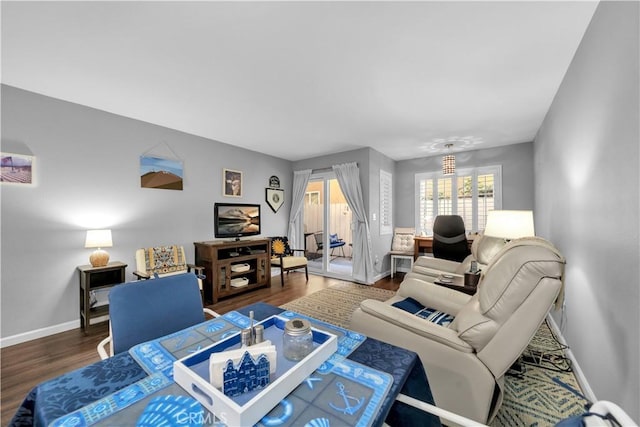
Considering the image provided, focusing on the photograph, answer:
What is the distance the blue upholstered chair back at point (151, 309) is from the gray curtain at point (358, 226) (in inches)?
135

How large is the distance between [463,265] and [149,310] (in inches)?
128

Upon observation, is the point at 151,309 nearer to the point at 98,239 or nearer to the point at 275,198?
the point at 98,239

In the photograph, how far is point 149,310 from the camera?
4.54 feet

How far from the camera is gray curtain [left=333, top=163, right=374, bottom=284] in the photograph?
15.0ft

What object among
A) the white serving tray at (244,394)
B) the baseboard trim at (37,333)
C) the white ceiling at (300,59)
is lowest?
the baseboard trim at (37,333)

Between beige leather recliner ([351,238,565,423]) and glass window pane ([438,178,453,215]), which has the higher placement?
glass window pane ([438,178,453,215])

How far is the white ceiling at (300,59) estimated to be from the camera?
1600 millimetres

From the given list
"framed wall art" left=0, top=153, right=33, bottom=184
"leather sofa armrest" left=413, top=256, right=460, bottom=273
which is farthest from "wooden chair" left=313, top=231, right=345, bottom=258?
"framed wall art" left=0, top=153, right=33, bottom=184

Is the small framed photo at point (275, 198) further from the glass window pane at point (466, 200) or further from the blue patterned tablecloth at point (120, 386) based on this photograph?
the blue patterned tablecloth at point (120, 386)

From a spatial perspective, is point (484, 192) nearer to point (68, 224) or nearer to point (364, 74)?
point (364, 74)

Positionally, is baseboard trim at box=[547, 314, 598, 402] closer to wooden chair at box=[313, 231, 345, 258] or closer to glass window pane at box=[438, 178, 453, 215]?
glass window pane at box=[438, 178, 453, 215]

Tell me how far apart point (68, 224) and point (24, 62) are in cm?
160

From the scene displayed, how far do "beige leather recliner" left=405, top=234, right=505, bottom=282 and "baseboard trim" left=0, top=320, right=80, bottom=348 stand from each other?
12.7ft

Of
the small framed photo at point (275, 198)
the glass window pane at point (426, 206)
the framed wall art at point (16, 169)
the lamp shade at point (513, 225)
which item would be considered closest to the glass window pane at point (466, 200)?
the glass window pane at point (426, 206)
